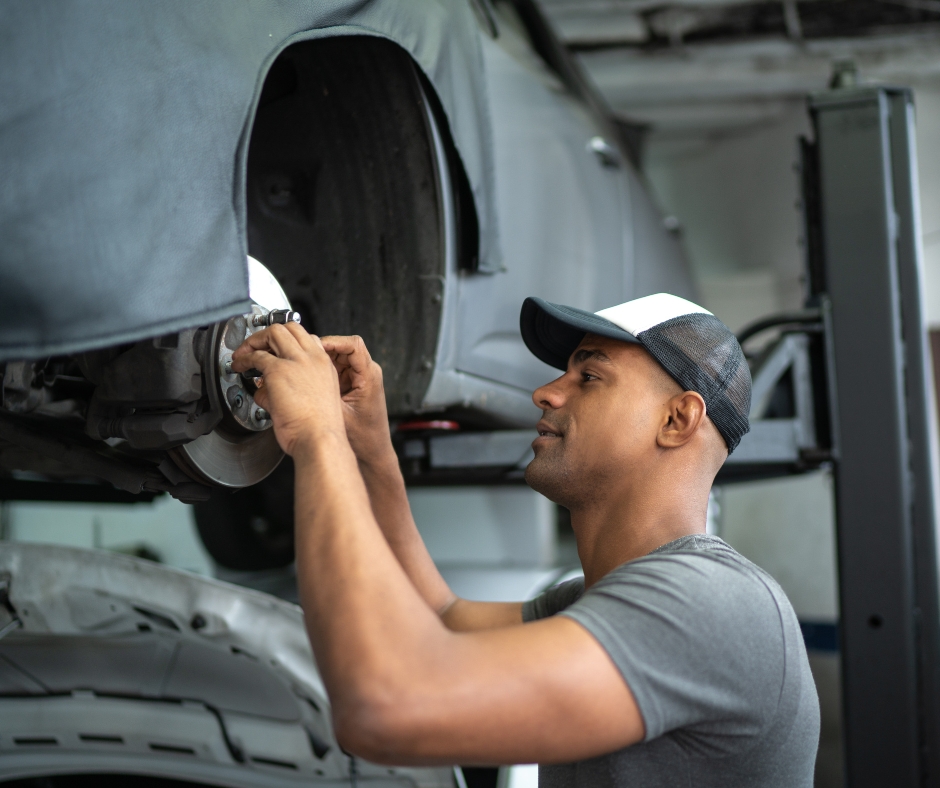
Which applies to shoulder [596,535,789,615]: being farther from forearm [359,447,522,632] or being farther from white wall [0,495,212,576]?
white wall [0,495,212,576]

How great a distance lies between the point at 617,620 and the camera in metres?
0.87

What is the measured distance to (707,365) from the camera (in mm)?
1217

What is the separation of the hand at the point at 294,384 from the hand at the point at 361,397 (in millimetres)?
119

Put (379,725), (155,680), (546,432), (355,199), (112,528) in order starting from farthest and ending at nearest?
(112,528) → (155,680) → (355,199) → (546,432) → (379,725)

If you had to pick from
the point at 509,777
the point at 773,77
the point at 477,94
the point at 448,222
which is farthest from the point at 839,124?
the point at 773,77

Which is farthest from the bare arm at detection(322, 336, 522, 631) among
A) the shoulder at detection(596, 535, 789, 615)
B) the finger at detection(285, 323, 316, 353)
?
the shoulder at detection(596, 535, 789, 615)

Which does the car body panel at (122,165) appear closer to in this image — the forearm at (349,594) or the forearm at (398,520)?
the forearm at (349,594)

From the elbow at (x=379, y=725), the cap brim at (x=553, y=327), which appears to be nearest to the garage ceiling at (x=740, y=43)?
the cap brim at (x=553, y=327)

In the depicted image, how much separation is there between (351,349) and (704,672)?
0.60 meters

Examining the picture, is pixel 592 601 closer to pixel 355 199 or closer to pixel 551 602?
pixel 551 602

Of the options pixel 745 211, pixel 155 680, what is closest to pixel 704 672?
pixel 155 680

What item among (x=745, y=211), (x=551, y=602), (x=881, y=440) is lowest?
(x=551, y=602)

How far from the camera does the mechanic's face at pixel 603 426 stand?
120 centimetres

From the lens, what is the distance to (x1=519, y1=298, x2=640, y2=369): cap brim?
1.27 metres
